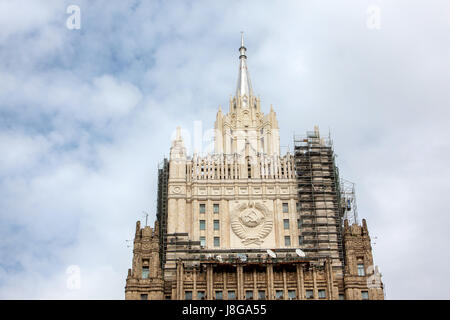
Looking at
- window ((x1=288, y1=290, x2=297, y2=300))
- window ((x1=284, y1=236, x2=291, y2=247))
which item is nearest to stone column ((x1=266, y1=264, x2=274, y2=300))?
window ((x1=288, y1=290, x2=297, y2=300))

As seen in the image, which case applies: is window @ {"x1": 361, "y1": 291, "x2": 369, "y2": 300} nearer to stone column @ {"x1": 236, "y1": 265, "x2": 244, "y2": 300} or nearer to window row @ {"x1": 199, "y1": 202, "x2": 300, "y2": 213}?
window row @ {"x1": 199, "y1": 202, "x2": 300, "y2": 213}

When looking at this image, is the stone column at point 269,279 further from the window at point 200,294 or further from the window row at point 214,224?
the window row at point 214,224

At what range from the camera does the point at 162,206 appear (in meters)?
83.3

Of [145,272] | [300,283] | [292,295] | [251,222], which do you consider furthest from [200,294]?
[300,283]

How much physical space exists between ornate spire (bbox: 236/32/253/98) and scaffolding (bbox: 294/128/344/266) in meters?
14.1

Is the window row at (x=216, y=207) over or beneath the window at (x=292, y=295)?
over

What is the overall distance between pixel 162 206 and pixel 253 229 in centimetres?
1291

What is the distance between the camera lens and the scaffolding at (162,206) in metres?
79.2

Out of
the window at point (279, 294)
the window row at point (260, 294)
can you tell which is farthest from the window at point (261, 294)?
the window at point (279, 294)

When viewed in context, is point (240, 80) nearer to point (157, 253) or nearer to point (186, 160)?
point (186, 160)

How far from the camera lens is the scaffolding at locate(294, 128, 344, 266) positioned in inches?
3078

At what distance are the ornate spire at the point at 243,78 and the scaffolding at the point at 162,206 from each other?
58.9 feet
